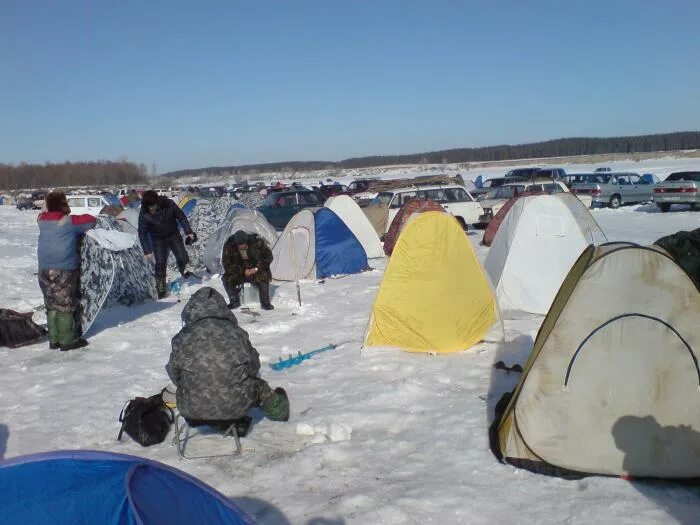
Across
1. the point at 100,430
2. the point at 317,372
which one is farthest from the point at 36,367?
the point at 317,372

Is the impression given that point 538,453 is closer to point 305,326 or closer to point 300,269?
point 305,326

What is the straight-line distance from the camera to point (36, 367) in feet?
23.8

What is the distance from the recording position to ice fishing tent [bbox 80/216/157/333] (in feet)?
26.3

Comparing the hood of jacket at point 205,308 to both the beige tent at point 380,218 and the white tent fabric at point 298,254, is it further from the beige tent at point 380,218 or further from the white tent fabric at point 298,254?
the beige tent at point 380,218

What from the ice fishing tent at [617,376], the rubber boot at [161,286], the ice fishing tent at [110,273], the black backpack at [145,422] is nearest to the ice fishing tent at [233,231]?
the rubber boot at [161,286]

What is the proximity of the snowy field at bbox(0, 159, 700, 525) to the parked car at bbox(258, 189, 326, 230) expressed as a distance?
46.0 ft

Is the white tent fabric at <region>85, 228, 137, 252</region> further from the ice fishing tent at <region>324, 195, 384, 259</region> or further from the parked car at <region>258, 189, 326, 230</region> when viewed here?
the parked car at <region>258, 189, 326, 230</region>

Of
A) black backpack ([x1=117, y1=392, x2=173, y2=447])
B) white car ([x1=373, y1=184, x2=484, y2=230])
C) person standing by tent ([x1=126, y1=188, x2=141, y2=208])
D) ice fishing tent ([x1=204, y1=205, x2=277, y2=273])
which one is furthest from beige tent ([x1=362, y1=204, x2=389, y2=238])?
black backpack ([x1=117, y1=392, x2=173, y2=447])

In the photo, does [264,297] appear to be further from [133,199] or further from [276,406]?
[133,199]

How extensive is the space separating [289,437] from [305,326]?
12.7 ft

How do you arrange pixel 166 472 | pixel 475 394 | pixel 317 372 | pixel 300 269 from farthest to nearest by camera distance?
1. pixel 300 269
2. pixel 317 372
3. pixel 475 394
4. pixel 166 472

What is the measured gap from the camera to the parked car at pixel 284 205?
23.3 metres

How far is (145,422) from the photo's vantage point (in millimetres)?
5082

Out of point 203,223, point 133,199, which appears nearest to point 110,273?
point 203,223
